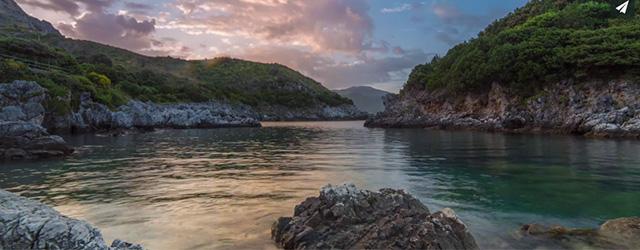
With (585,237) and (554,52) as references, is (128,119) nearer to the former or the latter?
(585,237)

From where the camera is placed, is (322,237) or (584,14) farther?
(584,14)

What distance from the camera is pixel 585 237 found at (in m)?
9.66

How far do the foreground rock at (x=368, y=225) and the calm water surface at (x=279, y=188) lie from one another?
3.74ft

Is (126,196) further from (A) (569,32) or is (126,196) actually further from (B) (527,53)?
(A) (569,32)

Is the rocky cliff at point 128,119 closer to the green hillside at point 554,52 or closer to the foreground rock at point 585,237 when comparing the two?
the green hillside at point 554,52

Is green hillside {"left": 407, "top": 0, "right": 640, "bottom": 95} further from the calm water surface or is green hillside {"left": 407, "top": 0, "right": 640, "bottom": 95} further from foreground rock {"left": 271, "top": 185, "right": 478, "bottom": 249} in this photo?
foreground rock {"left": 271, "top": 185, "right": 478, "bottom": 249}

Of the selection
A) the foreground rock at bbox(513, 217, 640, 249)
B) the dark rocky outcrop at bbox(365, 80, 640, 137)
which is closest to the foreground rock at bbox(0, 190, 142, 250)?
the foreground rock at bbox(513, 217, 640, 249)

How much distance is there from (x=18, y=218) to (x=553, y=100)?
66575 mm

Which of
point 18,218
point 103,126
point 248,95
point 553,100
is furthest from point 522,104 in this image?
point 248,95

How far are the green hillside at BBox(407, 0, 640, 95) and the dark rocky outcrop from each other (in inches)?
80.5

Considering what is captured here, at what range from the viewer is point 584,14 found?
245 ft

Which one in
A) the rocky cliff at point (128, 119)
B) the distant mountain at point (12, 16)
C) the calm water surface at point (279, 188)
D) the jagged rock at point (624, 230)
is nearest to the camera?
the jagged rock at point (624, 230)

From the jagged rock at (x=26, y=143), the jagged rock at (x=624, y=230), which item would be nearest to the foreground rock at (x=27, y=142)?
the jagged rock at (x=26, y=143)

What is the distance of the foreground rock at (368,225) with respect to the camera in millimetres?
8219
